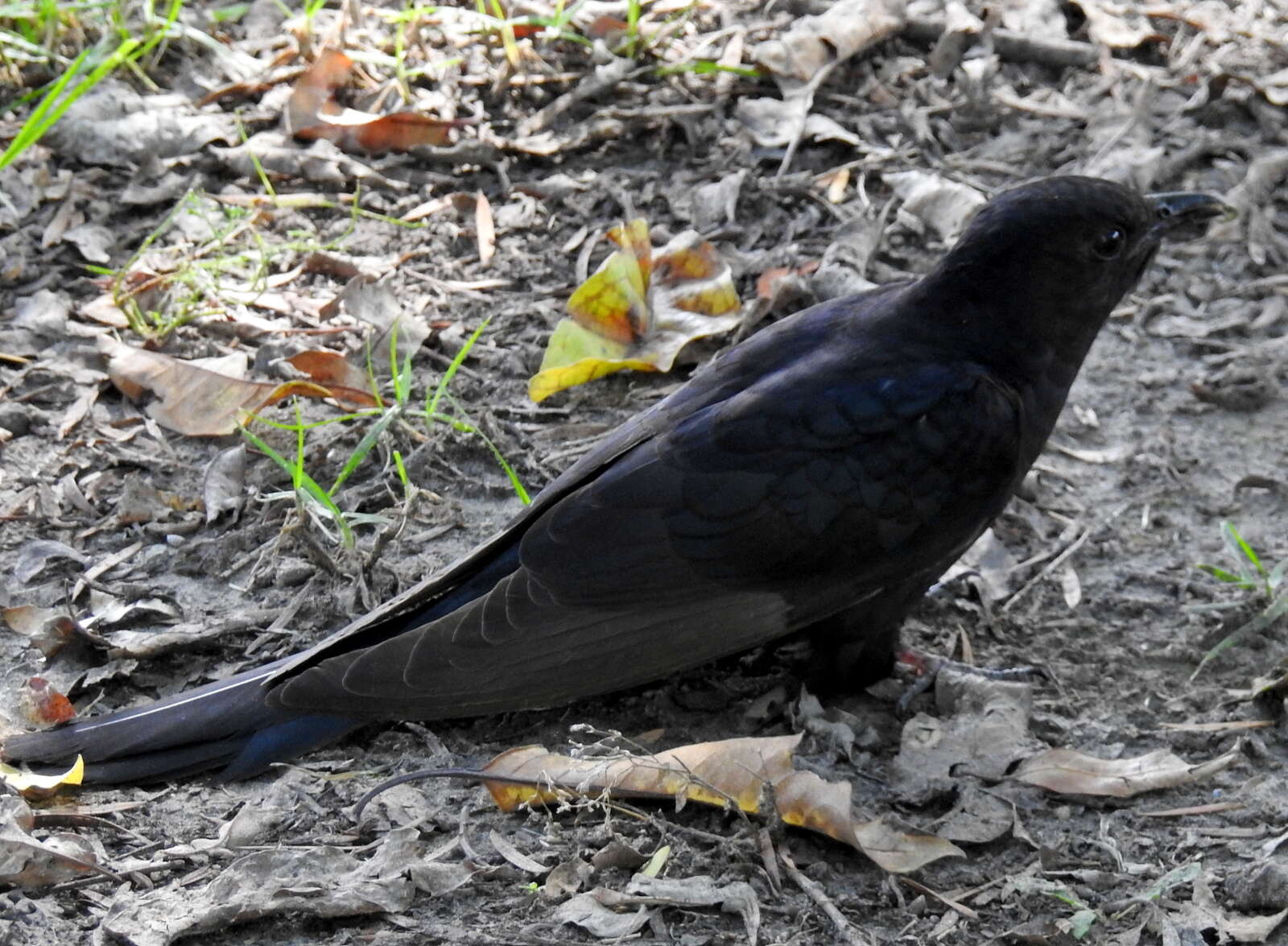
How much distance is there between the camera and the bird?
3.48m

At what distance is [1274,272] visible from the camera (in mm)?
5441

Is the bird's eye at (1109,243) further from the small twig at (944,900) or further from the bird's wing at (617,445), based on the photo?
the small twig at (944,900)

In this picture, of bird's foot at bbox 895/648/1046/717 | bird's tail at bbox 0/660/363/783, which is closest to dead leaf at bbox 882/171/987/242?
bird's foot at bbox 895/648/1046/717

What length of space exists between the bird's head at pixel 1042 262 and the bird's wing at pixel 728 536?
0.25 meters

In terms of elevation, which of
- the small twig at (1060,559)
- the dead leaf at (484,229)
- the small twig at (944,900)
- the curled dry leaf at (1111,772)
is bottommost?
the small twig at (1060,559)

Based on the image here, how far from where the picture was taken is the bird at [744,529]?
3.48m

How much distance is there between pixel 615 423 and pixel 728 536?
1.08 metres

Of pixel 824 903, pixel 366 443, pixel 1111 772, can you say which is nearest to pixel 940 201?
pixel 366 443

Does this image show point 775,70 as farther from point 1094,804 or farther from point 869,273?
point 1094,804

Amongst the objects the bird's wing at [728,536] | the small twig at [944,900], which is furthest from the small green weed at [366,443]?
the small twig at [944,900]

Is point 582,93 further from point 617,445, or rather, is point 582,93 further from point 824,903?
point 824,903

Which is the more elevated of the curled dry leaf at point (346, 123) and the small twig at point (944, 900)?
the curled dry leaf at point (346, 123)

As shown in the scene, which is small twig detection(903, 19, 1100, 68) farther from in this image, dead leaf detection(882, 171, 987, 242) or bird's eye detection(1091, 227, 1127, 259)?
bird's eye detection(1091, 227, 1127, 259)

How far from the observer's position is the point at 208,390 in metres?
4.60
